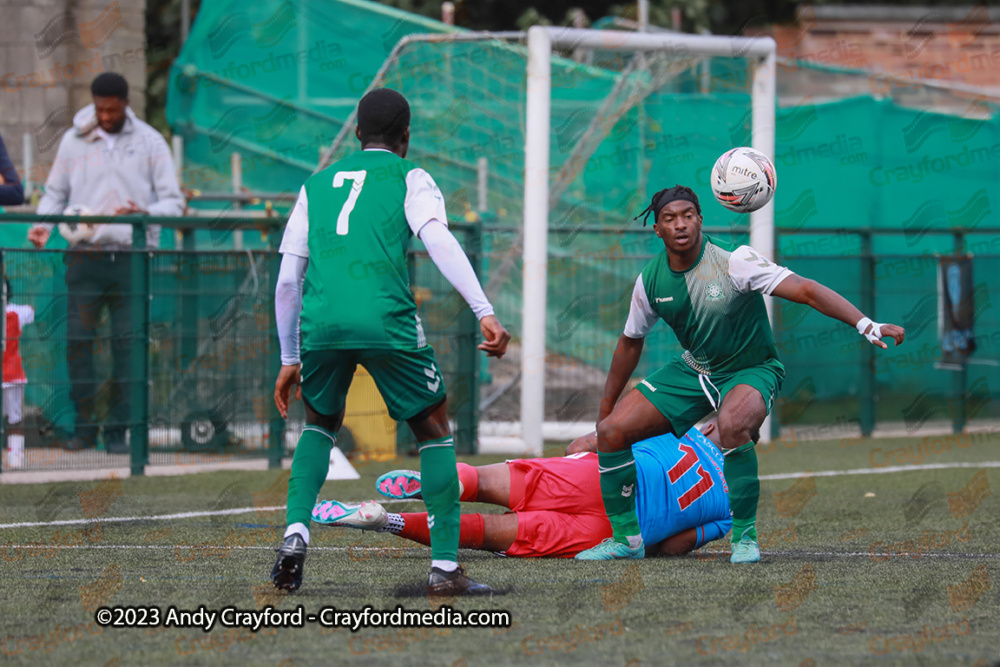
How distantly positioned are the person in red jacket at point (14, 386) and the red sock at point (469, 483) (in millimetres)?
4596

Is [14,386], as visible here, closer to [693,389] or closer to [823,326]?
[693,389]

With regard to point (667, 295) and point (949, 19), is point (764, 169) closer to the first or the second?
point (667, 295)

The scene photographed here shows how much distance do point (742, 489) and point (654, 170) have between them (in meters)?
7.55

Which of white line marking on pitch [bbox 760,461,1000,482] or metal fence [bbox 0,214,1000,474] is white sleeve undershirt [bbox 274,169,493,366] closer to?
metal fence [bbox 0,214,1000,474]

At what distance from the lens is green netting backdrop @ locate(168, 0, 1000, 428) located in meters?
13.0

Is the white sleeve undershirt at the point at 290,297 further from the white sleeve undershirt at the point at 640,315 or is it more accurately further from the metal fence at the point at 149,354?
the metal fence at the point at 149,354

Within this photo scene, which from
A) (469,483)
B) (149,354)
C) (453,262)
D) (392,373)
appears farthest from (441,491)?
(149,354)

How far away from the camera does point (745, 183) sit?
23.1ft

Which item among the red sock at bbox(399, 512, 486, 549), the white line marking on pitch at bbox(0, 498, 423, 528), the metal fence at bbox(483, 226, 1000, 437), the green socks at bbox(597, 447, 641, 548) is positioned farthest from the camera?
the metal fence at bbox(483, 226, 1000, 437)

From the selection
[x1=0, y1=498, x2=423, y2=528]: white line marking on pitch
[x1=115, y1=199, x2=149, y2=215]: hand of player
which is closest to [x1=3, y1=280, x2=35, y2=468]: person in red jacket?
[x1=115, y1=199, x2=149, y2=215]: hand of player

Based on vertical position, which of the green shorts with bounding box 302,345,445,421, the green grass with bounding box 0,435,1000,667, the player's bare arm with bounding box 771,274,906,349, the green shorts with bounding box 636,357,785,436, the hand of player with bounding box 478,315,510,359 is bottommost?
the green grass with bounding box 0,435,1000,667

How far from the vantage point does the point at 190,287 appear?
10.5 metres

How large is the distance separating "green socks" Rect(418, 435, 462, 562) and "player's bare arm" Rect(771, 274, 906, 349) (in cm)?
187

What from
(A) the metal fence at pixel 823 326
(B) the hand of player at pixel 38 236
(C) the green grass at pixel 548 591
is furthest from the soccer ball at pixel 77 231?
(A) the metal fence at pixel 823 326
